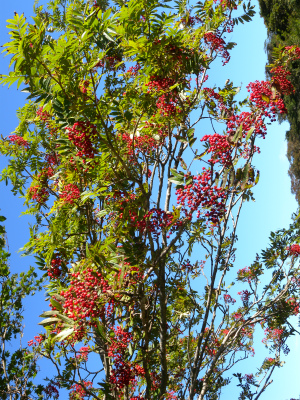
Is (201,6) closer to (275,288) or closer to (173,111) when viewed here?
(173,111)

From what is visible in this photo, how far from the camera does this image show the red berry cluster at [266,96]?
2.88m

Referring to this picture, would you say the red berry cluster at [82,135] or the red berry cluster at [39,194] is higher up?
the red berry cluster at [39,194]

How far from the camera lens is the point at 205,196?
224 centimetres

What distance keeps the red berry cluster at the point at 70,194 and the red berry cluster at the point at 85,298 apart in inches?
29.7

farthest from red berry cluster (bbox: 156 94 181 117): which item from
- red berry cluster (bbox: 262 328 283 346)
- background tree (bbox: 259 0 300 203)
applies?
background tree (bbox: 259 0 300 203)

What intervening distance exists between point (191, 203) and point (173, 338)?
2136mm

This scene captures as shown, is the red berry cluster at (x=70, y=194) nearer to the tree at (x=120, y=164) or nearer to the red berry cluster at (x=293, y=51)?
A: the tree at (x=120, y=164)

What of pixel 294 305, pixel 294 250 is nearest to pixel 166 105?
pixel 294 250

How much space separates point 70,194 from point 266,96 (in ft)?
5.18

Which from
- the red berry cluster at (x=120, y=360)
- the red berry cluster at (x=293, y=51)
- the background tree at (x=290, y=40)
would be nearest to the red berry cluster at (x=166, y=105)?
the red berry cluster at (x=293, y=51)

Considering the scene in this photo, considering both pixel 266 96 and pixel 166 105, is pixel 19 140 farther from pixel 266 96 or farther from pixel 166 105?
pixel 266 96

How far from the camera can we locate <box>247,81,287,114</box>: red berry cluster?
288cm

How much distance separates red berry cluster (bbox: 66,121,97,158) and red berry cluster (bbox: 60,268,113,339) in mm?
762

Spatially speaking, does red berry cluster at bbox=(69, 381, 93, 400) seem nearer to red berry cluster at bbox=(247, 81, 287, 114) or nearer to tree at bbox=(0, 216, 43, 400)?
tree at bbox=(0, 216, 43, 400)
